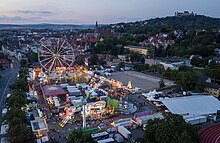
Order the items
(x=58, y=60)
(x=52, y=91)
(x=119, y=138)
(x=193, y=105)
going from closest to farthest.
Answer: (x=119, y=138) < (x=193, y=105) < (x=52, y=91) < (x=58, y=60)

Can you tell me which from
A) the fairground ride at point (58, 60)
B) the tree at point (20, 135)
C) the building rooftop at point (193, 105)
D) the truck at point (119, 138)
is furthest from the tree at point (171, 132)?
the fairground ride at point (58, 60)

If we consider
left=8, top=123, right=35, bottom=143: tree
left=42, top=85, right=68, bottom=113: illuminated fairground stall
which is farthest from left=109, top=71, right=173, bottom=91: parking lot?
left=8, top=123, right=35, bottom=143: tree

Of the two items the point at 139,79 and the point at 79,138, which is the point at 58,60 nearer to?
the point at 139,79

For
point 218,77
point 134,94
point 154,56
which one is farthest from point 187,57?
point 134,94

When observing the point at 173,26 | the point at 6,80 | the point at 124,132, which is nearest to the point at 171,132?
the point at 124,132

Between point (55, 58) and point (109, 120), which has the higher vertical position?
→ point (55, 58)

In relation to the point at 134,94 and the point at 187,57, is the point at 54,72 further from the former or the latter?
the point at 187,57
